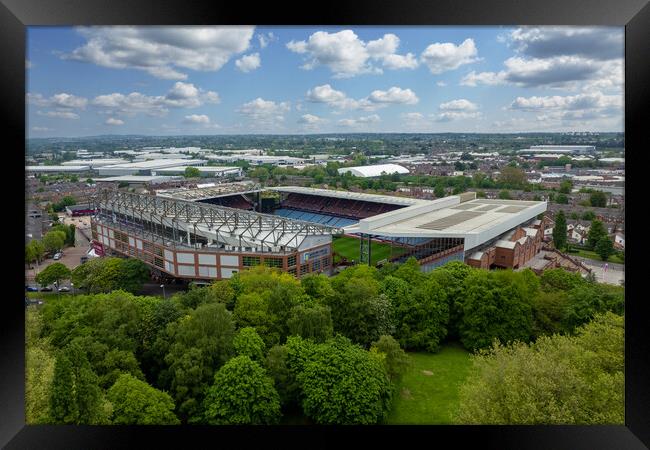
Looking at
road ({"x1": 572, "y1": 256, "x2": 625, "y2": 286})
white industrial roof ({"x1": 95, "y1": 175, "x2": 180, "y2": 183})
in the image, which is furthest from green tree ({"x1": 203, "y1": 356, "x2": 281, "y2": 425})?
white industrial roof ({"x1": 95, "y1": 175, "x2": 180, "y2": 183})

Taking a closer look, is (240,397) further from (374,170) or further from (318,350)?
(374,170)

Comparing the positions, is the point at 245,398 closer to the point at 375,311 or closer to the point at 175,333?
the point at 175,333

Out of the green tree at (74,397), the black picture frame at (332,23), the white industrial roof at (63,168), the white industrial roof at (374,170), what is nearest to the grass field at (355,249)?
the green tree at (74,397)

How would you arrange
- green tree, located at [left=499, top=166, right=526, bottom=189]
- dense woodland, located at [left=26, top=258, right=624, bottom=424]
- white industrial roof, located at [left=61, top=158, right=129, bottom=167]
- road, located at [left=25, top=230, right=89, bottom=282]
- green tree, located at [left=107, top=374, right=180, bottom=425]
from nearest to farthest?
1. dense woodland, located at [left=26, top=258, right=624, bottom=424]
2. green tree, located at [left=107, top=374, right=180, bottom=425]
3. road, located at [left=25, top=230, right=89, bottom=282]
4. green tree, located at [left=499, top=166, right=526, bottom=189]
5. white industrial roof, located at [left=61, top=158, right=129, bottom=167]

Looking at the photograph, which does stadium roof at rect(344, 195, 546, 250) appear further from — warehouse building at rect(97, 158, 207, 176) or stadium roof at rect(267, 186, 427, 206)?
warehouse building at rect(97, 158, 207, 176)

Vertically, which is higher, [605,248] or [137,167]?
[137,167]

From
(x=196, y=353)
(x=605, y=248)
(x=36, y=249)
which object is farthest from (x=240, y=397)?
(x=605, y=248)
